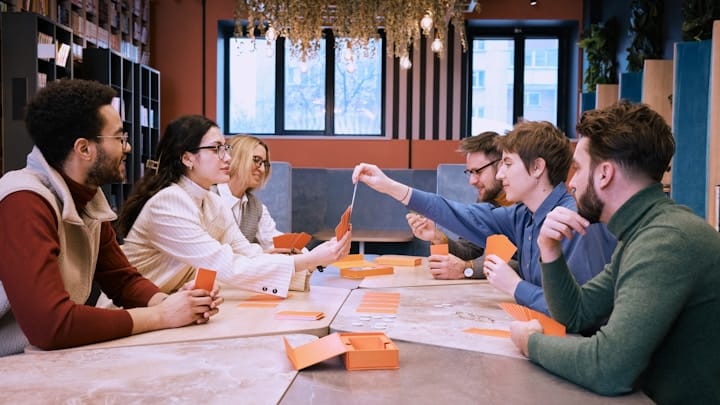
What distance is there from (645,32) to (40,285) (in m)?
6.44

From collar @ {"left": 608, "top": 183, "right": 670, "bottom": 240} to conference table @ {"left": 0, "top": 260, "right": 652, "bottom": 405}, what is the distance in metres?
0.36

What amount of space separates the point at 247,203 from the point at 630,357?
2.72m

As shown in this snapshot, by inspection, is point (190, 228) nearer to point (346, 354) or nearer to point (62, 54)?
point (346, 354)

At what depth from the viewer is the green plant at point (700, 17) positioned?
4.57 metres

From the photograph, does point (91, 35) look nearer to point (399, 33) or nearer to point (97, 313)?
point (399, 33)

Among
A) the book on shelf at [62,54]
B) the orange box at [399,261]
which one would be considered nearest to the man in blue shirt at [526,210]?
the orange box at [399,261]

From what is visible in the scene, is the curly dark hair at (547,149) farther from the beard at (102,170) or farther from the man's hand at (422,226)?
the beard at (102,170)

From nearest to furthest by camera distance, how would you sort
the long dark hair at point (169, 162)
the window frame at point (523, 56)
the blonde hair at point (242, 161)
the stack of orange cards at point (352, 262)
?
the long dark hair at point (169, 162) → the stack of orange cards at point (352, 262) → the blonde hair at point (242, 161) → the window frame at point (523, 56)

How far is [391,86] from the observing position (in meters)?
9.21

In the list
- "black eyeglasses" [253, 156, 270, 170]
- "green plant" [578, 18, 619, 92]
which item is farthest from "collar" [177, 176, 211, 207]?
"green plant" [578, 18, 619, 92]

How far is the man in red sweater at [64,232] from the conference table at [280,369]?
5 cm

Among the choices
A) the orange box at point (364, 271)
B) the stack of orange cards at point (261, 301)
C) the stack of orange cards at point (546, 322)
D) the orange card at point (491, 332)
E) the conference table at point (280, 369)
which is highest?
the stack of orange cards at point (546, 322)

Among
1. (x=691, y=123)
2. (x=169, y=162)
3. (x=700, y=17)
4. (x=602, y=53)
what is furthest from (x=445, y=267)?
(x=602, y=53)

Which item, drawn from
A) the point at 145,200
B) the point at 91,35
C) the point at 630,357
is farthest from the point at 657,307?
the point at 91,35
